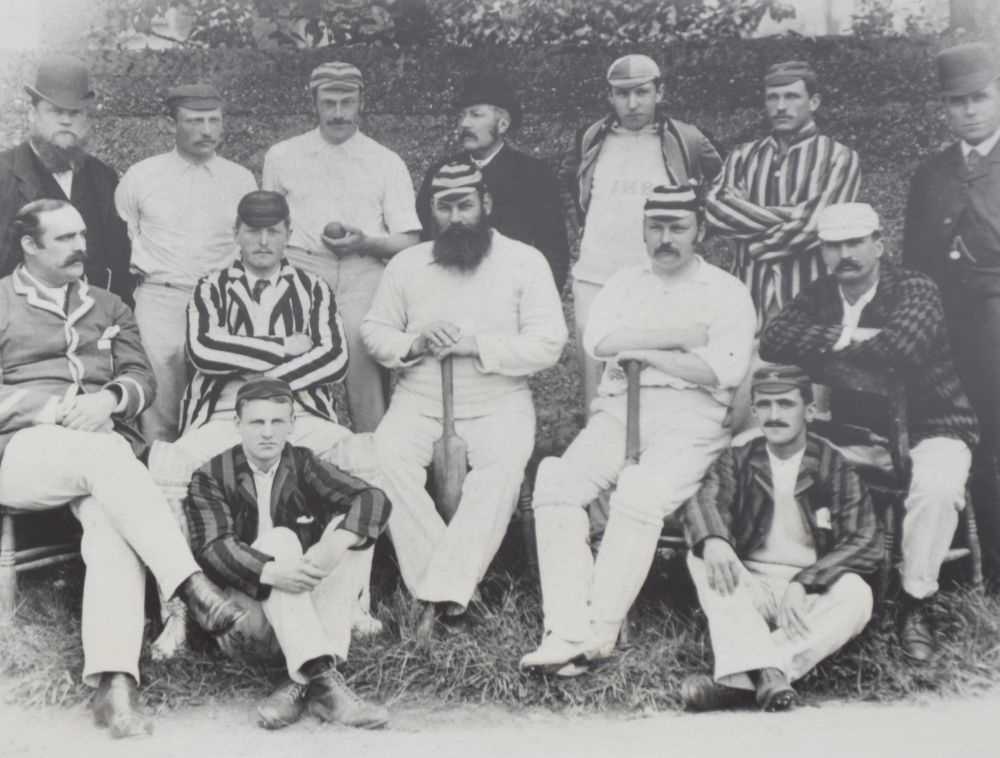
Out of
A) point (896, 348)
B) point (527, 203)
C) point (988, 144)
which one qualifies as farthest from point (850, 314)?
point (527, 203)

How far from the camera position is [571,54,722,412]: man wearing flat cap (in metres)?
5.77

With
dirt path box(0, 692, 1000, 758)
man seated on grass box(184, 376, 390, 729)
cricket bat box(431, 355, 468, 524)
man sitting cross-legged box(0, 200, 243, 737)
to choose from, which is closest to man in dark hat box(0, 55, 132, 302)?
man sitting cross-legged box(0, 200, 243, 737)

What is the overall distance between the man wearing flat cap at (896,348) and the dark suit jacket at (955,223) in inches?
8.5

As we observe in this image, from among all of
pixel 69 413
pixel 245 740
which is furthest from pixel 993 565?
pixel 69 413

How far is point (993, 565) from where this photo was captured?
5.41 metres

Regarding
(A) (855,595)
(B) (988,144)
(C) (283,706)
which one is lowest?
(C) (283,706)

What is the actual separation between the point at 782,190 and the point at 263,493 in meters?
2.42

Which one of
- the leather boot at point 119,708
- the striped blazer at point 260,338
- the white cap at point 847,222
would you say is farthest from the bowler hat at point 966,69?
the leather boot at point 119,708

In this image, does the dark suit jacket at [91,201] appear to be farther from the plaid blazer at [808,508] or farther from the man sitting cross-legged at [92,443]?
the plaid blazer at [808,508]

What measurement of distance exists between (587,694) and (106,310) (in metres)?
2.36

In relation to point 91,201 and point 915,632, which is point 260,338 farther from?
point 915,632

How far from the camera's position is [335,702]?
4867 mm

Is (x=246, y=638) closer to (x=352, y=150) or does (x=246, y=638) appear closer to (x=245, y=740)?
(x=245, y=740)

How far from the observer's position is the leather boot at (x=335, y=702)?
4.86 meters
